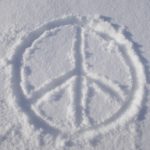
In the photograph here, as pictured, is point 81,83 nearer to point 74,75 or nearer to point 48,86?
point 74,75

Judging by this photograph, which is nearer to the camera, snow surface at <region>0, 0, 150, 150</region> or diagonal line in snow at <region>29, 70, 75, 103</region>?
snow surface at <region>0, 0, 150, 150</region>

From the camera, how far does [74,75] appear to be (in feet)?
5.34

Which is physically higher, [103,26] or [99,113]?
[103,26]

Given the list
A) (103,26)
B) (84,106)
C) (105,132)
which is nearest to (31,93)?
(84,106)

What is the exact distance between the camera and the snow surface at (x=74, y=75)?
1447 millimetres

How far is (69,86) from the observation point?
160cm

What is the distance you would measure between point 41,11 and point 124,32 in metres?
0.43

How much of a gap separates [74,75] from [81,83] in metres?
0.05

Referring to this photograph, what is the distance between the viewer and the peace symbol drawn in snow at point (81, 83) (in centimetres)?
149

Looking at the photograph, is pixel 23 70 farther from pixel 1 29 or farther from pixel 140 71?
pixel 140 71

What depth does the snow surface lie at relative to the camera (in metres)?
Answer: 1.45

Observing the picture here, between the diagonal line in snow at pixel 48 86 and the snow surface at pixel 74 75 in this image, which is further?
the diagonal line in snow at pixel 48 86

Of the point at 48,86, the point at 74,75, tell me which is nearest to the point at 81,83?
the point at 74,75

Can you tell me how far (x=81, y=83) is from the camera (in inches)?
63.4
